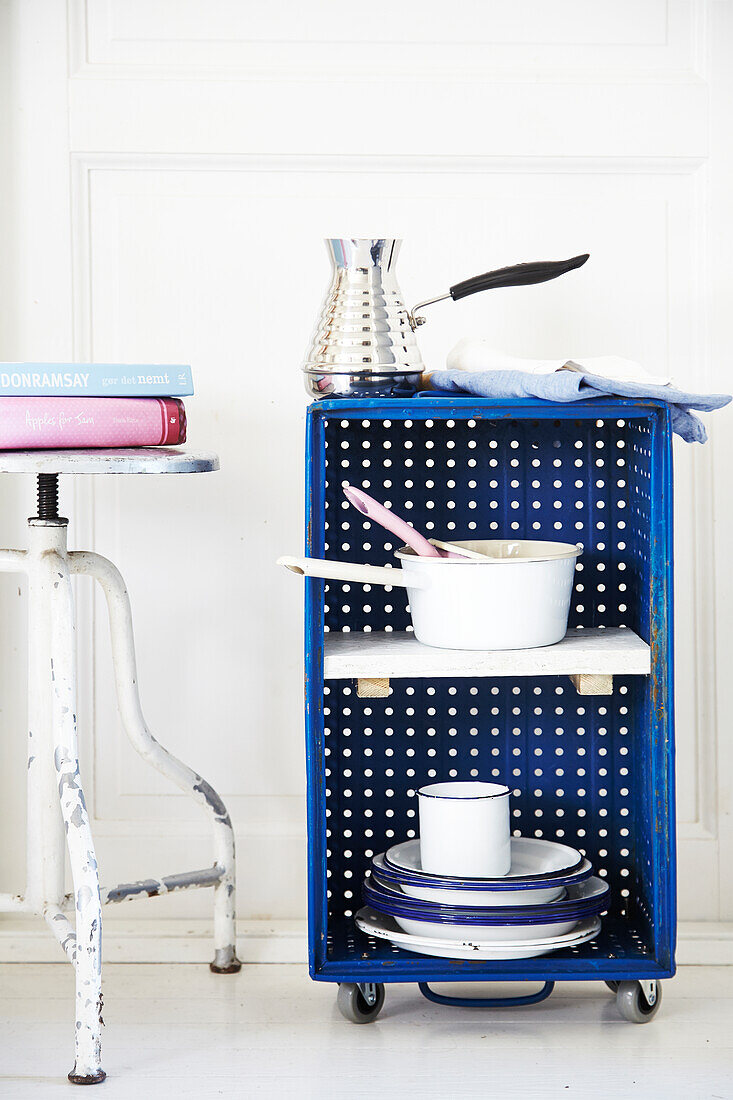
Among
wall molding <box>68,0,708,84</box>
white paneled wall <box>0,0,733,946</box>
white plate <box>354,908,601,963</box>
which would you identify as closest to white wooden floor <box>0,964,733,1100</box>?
white plate <box>354,908,601,963</box>

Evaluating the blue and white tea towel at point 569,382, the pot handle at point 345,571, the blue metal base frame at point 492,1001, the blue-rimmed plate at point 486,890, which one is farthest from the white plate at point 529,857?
the blue and white tea towel at point 569,382

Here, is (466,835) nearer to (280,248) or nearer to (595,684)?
(595,684)

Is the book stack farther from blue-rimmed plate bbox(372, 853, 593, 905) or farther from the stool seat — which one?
blue-rimmed plate bbox(372, 853, 593, 905)

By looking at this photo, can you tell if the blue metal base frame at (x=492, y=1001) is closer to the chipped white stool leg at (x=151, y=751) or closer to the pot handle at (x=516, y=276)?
the chipped white stool leg at (x=151, y=751)

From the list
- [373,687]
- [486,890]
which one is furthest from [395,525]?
[486,890]

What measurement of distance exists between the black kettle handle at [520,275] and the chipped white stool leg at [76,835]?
2.22 ft

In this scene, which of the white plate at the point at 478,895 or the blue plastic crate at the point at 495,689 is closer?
the white plate at the point at 478,895

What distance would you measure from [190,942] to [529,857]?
0.60 metres

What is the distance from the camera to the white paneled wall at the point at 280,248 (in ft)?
6.33

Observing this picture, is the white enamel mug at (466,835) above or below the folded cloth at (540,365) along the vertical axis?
below

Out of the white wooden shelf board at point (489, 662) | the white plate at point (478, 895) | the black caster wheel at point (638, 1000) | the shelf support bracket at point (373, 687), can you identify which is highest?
the white wooden shelf board at point (489, 662)

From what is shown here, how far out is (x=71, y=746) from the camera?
5.00 feet

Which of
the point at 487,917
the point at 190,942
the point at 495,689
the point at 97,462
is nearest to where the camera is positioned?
the point at 97,462

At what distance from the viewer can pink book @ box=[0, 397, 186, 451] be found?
1.46 metres
